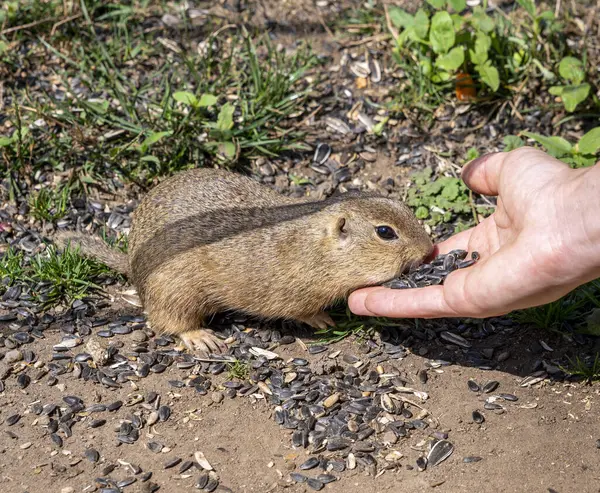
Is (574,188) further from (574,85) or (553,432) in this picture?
(574,85)

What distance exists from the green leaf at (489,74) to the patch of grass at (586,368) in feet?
8.66

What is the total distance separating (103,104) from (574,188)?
13.8 feet

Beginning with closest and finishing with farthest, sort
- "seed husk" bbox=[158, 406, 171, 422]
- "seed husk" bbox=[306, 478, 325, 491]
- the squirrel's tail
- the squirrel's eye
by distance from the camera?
"seed husk" bbox=[306, 478, 325, 491] < "seed husk" bbox=[158, 406, 171, 422] < the squirrel's eye < the squirrel's tail

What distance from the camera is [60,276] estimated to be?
6129 mm

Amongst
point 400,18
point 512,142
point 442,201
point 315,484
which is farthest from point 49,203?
point 512,142

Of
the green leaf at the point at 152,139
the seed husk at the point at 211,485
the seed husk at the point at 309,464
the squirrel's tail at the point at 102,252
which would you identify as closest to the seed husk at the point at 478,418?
the seed husk at the point at 309,464

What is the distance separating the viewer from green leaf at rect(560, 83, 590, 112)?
6.90 m

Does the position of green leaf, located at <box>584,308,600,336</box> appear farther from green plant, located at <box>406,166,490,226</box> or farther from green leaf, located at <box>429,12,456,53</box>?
green leaf, located at <box>429,12,456,53</box>

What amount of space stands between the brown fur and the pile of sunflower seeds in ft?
0.25

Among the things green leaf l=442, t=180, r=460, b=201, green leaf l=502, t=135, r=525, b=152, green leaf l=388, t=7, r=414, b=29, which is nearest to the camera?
green leaf l=442, t=180, r=460, b=201

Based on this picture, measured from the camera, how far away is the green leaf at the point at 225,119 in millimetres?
6844

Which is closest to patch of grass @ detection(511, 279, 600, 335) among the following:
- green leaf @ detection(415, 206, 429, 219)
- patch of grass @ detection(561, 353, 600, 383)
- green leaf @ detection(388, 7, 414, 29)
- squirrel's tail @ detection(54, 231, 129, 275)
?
patch of grass @ detection(561, 353, 600, 383)

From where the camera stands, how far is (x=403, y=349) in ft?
18.7

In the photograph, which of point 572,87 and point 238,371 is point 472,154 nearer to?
point 572,87
